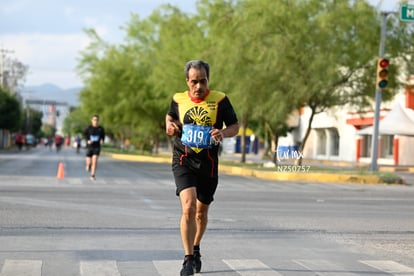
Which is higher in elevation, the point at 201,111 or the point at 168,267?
the point at 201,111

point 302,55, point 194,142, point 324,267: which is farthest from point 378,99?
point 194,142

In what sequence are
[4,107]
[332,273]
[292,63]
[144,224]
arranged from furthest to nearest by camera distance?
[4,107], [292,63], [144,224], [332,273]

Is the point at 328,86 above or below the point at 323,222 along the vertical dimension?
above

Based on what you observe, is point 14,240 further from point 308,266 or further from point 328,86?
point 328,86

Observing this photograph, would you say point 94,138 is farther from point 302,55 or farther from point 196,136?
point 196,136

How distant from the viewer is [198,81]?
24.1 ft

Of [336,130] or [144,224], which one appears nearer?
[144,224]

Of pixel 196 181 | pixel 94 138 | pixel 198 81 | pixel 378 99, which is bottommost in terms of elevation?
pixel 196 181

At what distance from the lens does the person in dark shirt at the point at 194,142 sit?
732 cm

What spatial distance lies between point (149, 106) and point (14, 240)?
4595 centimetres

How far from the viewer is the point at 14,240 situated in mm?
9797

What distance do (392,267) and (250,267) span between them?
1501 millimetres

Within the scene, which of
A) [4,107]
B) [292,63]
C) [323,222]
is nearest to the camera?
[323,222]

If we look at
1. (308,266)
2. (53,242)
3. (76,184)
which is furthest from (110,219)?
(76,184)
